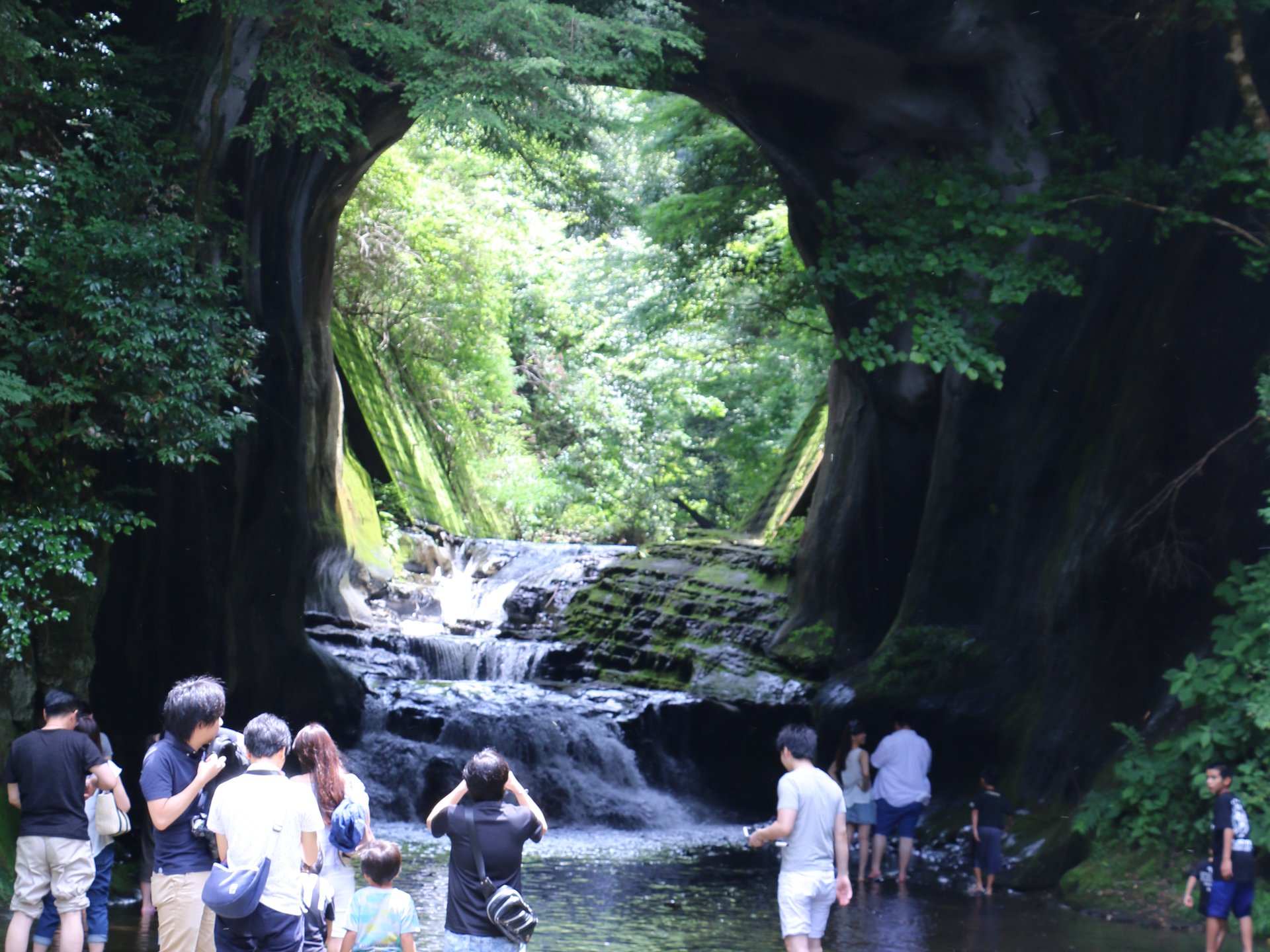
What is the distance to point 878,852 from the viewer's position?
11391mm

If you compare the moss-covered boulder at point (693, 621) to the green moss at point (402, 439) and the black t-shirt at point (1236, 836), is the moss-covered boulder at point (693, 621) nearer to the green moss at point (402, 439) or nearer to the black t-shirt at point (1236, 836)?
the green moss at point (402, 439)

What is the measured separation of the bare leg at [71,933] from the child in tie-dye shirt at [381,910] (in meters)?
2.16

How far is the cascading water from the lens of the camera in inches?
582

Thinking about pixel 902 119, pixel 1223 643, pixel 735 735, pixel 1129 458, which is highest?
pixel 902 119

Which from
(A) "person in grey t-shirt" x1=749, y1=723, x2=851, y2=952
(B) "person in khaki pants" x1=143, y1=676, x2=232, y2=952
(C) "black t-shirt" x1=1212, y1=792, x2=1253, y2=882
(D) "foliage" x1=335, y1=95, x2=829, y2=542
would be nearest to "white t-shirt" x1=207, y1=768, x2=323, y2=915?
(B) "person in khaki pants" x1=143, y1=676, x2=232, y2=952

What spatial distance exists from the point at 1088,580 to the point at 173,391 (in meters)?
8.50

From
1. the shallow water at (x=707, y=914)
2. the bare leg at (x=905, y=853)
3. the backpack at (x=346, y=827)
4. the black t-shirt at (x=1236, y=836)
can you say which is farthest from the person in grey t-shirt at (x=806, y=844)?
the bare leg at (x=905, y=853)

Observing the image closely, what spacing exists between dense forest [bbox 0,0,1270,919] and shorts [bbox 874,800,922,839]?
131 cm

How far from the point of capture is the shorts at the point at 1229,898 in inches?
309

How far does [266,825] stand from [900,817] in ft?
26.2

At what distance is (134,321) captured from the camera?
8797 millimetres

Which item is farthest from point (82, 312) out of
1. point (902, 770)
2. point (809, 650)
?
point (809, 650)

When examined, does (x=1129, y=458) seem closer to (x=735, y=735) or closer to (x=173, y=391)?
(x=735, y=735)

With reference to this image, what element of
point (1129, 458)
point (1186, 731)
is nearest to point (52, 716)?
point (1186, 731)
